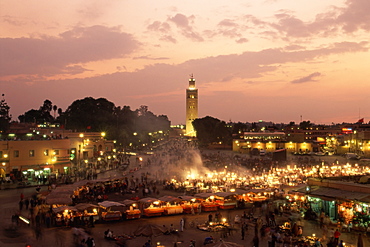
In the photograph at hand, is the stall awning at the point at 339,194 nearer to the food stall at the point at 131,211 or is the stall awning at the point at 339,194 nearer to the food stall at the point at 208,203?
the food stall at the point at 208,203

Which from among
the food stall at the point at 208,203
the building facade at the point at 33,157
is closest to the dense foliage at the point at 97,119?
the building facade at the point at 33,157

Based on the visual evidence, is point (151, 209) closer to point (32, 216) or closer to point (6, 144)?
point (32, 216)

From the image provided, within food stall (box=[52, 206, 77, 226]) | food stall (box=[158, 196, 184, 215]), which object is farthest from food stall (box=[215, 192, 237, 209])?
food stall (box=[52, 206, 77, 226])

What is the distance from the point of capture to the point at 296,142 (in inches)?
3191

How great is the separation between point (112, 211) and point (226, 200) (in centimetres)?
736

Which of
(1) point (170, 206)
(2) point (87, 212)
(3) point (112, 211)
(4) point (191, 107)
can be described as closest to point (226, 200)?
(1) point (170, 206)

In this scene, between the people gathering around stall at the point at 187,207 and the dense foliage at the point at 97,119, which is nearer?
the people gathering around stall at the point at 187,207

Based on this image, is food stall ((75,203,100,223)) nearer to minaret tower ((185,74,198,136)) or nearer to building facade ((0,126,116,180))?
building facade ((0,126,116,180))

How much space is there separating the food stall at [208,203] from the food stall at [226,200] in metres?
0.34

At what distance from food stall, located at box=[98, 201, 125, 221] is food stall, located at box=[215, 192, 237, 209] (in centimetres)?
627

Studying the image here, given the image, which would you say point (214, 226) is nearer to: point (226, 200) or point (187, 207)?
point (187, 207)

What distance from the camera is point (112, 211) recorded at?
65.2ft

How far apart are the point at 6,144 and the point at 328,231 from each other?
2889cm

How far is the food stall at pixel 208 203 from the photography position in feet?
72.9
